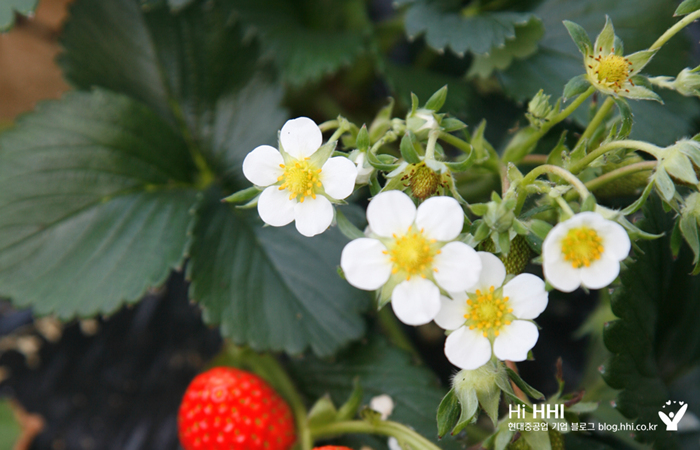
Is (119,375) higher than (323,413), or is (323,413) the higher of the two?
(323,413)

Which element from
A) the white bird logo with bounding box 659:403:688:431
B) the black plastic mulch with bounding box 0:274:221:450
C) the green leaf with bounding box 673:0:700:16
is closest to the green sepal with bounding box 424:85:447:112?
the green leaf with bounding box 673:0:700:16

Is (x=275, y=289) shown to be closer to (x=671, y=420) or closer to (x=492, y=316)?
(x=492, y=316)

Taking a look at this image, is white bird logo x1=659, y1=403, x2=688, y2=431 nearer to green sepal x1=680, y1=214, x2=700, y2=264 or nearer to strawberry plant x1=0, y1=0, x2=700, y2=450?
strawberry plant x1=0, y1=0, x2=700, y2=450

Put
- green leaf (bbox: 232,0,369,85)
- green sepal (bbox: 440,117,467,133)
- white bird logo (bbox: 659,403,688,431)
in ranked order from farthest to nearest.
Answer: green leaf (bbox: 232,0,369,85) → white bird logo (bbox: 659,403,688,431) → green sepal (bbox: 440,117,467,133)

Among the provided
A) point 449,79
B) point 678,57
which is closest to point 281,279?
point 449,79

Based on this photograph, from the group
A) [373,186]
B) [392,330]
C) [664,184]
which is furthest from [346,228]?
[392,330]

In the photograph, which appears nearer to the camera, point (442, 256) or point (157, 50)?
point (442, 256)
